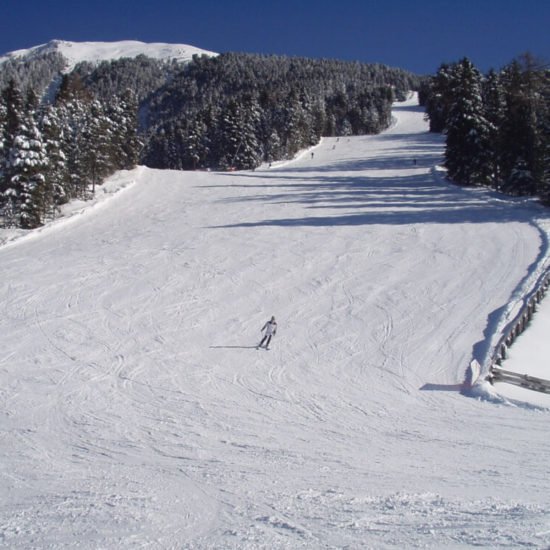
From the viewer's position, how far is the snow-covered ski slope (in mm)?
8766

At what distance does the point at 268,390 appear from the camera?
15.1m

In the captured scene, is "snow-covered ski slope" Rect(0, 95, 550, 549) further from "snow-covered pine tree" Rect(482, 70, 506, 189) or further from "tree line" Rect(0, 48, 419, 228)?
"snow-covered pine tree" Rect(482, 70, 506, 189)

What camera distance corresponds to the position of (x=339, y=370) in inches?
648

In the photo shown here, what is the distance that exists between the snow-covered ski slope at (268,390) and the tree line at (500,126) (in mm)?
7736

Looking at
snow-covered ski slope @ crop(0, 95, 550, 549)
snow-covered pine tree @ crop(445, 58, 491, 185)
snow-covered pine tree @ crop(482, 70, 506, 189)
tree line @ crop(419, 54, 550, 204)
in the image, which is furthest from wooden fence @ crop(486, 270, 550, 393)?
snow-covered pine tree @ crop(482, 70, 506, 189)

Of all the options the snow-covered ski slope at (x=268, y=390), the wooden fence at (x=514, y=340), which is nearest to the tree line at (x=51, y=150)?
the snow-covered ski slope at (x=268, y=390)

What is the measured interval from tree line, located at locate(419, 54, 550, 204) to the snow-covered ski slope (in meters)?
7.74

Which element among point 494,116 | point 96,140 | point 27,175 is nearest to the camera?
point 27,175

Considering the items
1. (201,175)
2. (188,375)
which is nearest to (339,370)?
(188,375)

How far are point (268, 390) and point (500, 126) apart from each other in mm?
37508

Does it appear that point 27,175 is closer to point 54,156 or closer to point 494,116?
point 54,156

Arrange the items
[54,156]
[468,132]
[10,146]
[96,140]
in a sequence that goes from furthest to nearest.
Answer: [96,140], [468,132], [54,156], [10,146]

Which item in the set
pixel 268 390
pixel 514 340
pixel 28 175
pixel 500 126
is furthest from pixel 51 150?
pixel 514 340

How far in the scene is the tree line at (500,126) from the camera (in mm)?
39969
